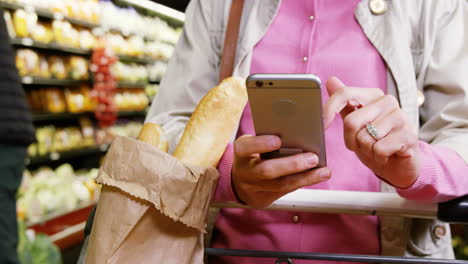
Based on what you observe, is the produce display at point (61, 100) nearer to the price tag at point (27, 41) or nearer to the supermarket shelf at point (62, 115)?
the supermarket shelf at point (62, 115)

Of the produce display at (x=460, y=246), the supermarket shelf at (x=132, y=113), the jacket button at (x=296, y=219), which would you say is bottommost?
the produce display at (x=460, y=246)

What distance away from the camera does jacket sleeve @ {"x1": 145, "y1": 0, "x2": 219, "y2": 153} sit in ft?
3.79

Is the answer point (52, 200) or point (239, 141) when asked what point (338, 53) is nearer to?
point (239, 141)

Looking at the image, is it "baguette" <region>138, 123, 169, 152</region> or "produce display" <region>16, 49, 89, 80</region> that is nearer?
"baguette" <region>138, 123, 169, 152</region>

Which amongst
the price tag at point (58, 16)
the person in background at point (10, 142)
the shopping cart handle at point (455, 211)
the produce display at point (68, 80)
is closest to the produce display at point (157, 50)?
the produce display at point (68, 80)

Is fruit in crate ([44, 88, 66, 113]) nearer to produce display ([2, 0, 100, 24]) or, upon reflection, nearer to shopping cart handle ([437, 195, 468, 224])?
produce display ([2, 0, 100, 24])

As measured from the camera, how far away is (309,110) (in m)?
0.62

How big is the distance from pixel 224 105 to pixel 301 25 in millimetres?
345

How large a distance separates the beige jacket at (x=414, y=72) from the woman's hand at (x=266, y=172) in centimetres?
24

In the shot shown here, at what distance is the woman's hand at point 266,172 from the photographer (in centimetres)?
68

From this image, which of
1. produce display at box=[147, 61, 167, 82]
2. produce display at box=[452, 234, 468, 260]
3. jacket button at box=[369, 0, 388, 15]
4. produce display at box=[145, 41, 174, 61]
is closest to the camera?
jacket button at box=[369, 0, 388, 15]

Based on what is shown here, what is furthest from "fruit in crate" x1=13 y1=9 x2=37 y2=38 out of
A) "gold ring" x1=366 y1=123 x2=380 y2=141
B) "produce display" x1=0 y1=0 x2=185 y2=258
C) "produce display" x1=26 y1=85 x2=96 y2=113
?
"gold ring" x1=366 y1=123 x2=380 y2=141

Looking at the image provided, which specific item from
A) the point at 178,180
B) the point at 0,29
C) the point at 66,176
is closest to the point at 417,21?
the point at 178,180

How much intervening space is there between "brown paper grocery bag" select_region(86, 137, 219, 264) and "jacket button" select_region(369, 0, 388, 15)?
60cm
